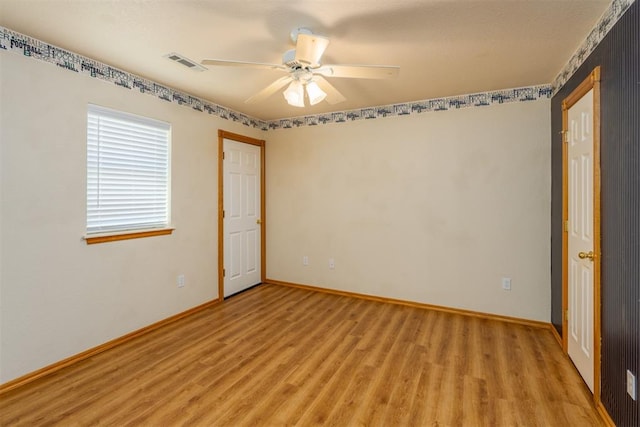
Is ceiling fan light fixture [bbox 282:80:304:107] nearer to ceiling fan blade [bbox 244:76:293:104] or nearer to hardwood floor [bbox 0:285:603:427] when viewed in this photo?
ceiling fan blade [bbox 244:76:293:104]

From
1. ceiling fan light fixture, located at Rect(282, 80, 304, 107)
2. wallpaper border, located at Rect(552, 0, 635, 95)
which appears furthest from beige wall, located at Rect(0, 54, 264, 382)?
wallpaper border, located at Rect(552, 0, 635, 95)

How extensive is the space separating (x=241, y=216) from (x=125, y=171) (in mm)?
1671

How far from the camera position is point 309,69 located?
2205 mm

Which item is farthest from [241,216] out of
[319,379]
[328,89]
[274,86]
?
[319,379]

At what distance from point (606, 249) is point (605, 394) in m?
0.85

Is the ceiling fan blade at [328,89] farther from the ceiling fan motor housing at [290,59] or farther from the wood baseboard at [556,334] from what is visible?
the wood baseboard at [556,334]

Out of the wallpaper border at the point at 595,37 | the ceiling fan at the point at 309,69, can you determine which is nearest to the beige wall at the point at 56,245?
the ceiling fan at the point at 309,69

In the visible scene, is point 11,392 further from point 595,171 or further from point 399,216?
point 595,171

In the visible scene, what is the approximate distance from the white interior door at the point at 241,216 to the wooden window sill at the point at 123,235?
0.92 m

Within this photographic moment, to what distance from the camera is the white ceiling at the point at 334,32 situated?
1882mm

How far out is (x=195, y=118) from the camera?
3.59 m

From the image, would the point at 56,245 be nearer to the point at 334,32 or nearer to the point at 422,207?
the point at 334,32

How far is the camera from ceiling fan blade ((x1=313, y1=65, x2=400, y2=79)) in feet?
6.48

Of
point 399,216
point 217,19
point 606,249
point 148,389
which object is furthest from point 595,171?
point 148,389
